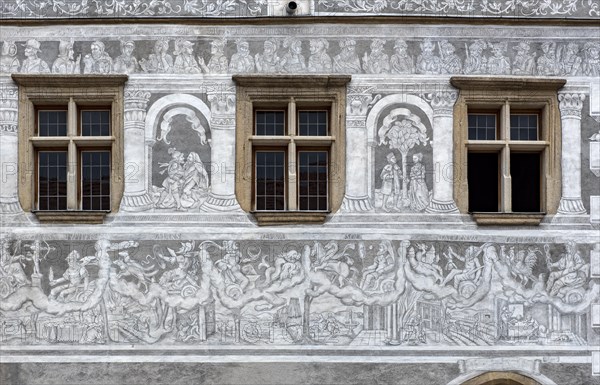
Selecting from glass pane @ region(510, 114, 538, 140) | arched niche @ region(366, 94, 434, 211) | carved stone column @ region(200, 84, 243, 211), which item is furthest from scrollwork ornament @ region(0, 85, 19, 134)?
glass pane @ region(510, 114, 538, 140)

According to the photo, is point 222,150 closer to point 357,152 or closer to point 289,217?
point 289,217

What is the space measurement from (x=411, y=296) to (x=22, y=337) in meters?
4.67

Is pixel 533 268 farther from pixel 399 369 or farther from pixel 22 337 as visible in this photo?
pixel 22 337

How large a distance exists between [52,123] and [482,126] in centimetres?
532

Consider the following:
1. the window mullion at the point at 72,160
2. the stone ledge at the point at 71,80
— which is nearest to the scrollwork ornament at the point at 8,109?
the stone ledge at the point at 71,80

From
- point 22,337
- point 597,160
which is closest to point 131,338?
→ point 22,337

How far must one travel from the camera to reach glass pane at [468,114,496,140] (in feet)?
38.8

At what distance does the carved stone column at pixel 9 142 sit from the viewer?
38.0 feet

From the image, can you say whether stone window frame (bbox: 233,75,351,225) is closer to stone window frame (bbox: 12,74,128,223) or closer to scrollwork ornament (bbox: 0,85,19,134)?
stone window frame (bbox: 12,74,128,223)

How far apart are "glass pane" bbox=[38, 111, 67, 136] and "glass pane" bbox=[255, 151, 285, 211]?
242 centimetres

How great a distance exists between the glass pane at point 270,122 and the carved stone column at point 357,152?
2.74 feet

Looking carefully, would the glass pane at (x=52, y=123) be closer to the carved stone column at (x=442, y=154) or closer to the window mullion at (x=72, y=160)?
the window mullion at (x=72, y=160)

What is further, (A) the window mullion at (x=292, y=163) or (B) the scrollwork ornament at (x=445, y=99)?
(B) the scrollwork ornament at (x=445, y=99)

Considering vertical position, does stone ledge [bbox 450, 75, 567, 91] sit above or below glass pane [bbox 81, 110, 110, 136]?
above
